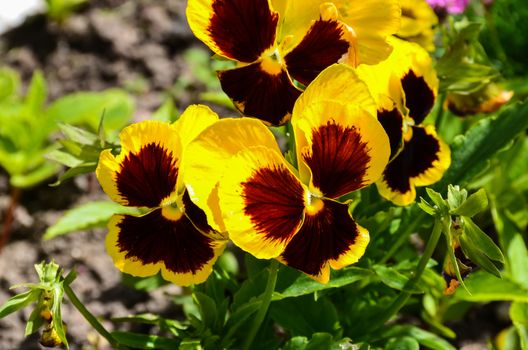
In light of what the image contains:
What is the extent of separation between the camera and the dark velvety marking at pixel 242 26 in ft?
4.66

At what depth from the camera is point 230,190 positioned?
124cm

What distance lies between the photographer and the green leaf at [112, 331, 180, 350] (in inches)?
66.8

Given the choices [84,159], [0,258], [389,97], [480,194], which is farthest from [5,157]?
[480,194]

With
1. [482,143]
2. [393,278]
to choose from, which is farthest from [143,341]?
[482,143]

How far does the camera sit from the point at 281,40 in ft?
4.93

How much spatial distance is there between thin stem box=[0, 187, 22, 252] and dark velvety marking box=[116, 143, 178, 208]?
139cm

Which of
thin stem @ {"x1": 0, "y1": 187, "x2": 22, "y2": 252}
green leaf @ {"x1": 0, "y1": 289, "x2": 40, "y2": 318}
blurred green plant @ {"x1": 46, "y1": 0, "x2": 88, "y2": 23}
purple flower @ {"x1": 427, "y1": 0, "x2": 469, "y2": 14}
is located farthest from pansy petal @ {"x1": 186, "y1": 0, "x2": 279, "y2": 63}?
blurred green plant @ {"x1": 46, "y1": 0, "x2": 88, "y2": 23}

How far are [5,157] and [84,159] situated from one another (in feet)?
3.86

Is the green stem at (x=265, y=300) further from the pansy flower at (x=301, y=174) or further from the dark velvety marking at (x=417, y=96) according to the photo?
the dark velvety marking at (x=417, y=96)

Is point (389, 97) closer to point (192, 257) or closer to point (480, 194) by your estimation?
point (480, 194)

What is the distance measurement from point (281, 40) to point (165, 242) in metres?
0.45

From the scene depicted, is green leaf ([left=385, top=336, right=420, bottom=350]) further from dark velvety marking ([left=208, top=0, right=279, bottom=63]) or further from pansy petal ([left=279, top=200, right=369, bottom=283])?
dark velvety marking ([left=208, top=0, right=279, bottom=63])

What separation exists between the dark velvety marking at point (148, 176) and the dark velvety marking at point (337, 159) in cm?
27

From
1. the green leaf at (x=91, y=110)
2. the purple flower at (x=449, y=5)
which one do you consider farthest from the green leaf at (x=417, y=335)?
the green leaf at (x=91, y=110)
